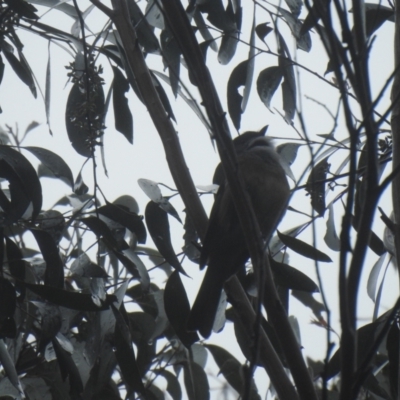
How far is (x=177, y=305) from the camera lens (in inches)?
87.1

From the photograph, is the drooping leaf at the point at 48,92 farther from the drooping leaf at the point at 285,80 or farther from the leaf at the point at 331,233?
the leaf at the point at 331,233

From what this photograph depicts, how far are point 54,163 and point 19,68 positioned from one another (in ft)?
1.69

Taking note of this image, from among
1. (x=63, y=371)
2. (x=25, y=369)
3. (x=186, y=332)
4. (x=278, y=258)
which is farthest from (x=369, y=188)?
(x=25, y=369)

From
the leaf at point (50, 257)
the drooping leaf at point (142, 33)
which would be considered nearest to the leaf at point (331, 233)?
the drooping leaf at point (142, 33)

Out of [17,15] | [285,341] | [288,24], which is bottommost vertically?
[285,341]

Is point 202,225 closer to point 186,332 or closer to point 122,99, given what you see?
point 186,332

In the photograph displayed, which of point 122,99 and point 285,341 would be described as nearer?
point 285,341

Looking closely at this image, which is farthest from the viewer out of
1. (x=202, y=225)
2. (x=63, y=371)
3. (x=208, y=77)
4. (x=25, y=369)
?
(x=25, y=369)

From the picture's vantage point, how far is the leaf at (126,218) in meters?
2.26

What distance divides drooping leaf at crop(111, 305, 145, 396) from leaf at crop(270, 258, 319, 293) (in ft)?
1.73

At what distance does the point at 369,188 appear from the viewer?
1.04m

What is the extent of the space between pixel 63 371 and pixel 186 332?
0.41 m

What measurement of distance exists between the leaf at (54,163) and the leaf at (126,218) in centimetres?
17

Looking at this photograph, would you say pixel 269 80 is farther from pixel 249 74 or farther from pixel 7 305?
pixel 7 305
